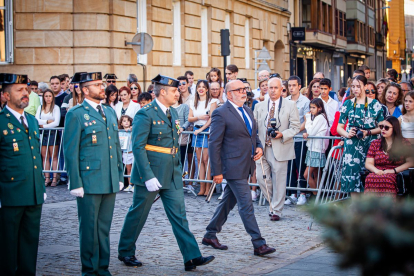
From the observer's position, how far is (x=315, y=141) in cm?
1057

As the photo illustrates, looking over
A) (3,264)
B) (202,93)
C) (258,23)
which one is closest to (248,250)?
(3,264)

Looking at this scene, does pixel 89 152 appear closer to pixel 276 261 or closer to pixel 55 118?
pixel 276 261

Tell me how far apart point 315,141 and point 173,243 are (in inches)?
153

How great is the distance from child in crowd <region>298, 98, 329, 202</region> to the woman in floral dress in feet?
4.15

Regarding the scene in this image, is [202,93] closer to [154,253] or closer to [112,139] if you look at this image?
[154,253]

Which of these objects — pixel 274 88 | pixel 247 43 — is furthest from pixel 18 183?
pixel 247 43

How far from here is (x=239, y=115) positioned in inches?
290

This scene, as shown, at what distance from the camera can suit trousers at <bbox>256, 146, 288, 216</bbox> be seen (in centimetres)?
921

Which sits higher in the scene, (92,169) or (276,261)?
(92,169)

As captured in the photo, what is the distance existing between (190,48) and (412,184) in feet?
54.9

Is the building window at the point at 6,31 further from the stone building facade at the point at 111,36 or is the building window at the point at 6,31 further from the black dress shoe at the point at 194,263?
the black dress shoe at the point at 194,263

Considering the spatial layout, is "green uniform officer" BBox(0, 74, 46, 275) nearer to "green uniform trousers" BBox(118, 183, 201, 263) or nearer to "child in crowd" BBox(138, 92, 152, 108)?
"green uniform trousers" BBox(118, 183, 201, 263)

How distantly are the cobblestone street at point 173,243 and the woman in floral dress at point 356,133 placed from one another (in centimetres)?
90

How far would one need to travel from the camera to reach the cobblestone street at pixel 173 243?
6426mm
